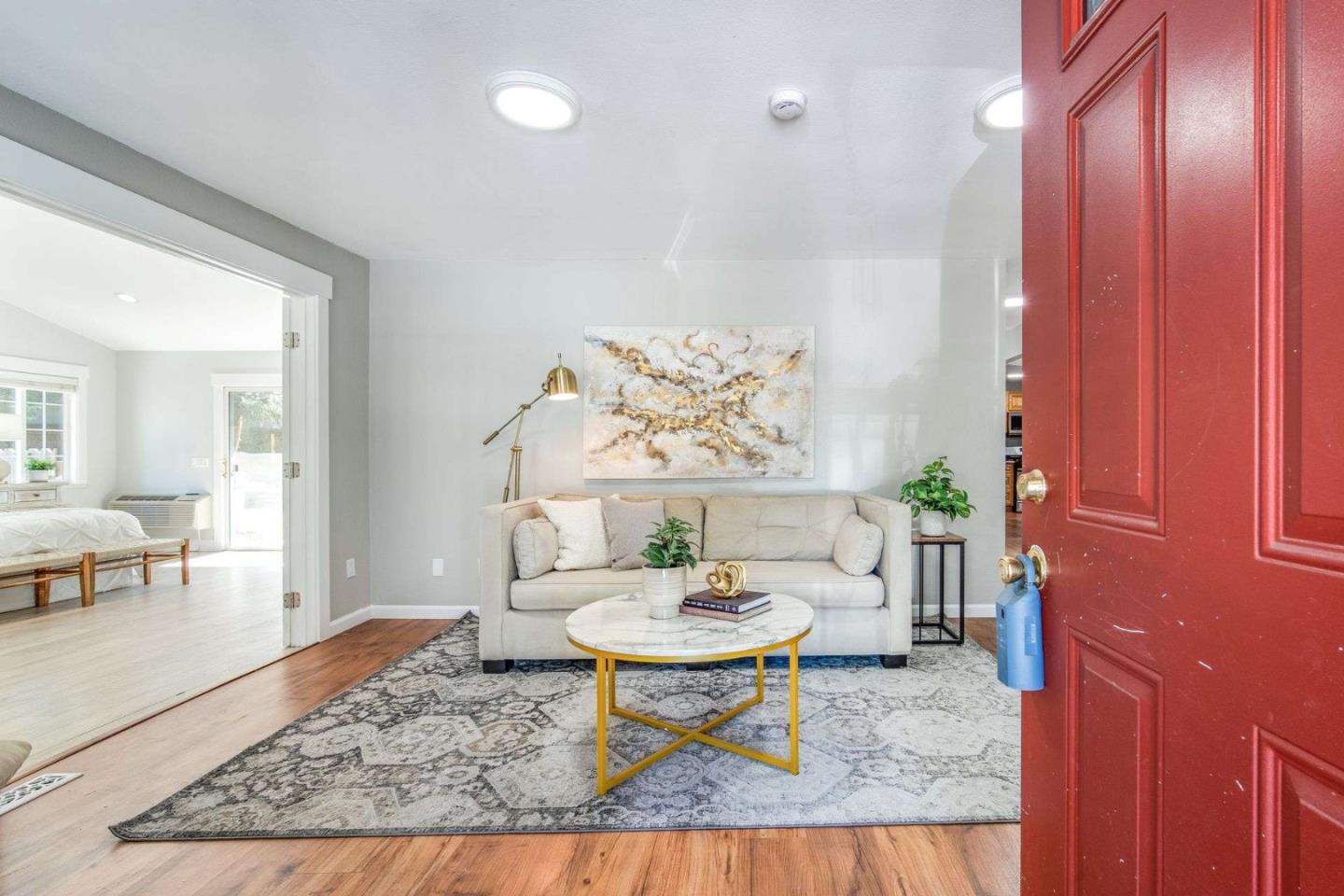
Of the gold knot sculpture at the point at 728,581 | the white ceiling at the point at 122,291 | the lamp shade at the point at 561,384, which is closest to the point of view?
the gold knot sculpture at the point at 728,581

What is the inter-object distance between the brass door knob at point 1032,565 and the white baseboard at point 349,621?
3573 mm

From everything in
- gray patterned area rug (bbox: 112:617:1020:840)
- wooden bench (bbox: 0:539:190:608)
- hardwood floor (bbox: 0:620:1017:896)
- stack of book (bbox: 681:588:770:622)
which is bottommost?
hardwood floor (bbox: 0:620:1017:896)

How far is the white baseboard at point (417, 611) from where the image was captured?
3629 mm

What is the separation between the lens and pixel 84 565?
3969mm

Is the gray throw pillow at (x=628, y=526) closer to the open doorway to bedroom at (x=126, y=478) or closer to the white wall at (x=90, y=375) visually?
the open doorway to bedroom at (x=126, y=478)

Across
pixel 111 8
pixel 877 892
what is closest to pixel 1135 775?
pixel 877 892

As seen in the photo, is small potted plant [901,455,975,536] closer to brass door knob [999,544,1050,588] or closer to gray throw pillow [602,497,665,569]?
gray throw pillow [602,497,665,569]

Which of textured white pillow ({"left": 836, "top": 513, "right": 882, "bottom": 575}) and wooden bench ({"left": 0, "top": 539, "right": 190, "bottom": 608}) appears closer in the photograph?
textured white pillow ({"left": 836, "top": 513, "right": 882, "bottom": 575})

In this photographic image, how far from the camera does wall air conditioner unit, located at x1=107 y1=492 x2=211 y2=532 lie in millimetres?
6098

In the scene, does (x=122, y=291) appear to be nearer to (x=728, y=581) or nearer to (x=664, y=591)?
(x=664, y=591)

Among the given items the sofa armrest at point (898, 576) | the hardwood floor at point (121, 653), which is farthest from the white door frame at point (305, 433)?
the sofa armrest at point (898, 576)

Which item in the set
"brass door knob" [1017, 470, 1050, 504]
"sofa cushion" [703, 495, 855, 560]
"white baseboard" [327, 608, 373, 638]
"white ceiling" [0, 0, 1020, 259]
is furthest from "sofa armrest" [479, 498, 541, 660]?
"brass door knob" [1017, 470, 1050, 504]

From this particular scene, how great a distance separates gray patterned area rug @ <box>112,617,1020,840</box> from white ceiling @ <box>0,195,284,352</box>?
327 centimetres

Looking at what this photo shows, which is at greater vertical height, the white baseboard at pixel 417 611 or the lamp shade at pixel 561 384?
the lamp shade at pixel 561 384
